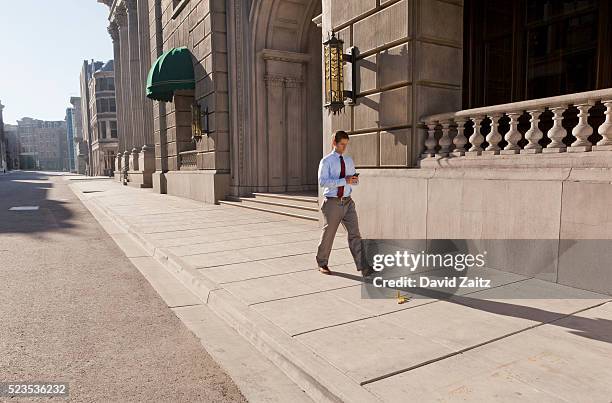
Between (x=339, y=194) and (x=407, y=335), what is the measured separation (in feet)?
7.47

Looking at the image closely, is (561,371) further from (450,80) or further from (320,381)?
(450,80)

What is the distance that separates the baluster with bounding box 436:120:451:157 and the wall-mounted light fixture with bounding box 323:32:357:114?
2051mm

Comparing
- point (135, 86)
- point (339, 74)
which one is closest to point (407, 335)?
point (339, 74)

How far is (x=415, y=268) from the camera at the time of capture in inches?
235

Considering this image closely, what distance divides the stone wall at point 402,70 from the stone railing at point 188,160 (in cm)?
1058

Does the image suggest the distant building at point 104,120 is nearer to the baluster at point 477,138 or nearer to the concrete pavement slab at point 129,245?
the concrete pavement slab at point 129,245

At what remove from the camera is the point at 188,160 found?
18.0 metres

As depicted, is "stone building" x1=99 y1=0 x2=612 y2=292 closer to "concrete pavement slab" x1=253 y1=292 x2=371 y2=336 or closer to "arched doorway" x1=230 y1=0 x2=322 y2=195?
"arched doorway" x1=230 y1=0 x2=322 y2=195

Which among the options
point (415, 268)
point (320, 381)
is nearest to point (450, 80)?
point (415, 268)

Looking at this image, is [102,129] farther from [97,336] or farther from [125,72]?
[97,336]

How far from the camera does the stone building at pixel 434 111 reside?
5.17m

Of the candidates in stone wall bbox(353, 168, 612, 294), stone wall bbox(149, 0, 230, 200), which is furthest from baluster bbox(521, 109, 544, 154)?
stone wall bbox(149, 0, 230, 200)

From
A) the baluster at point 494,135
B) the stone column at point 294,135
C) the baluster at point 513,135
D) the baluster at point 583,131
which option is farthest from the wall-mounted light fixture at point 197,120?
the baluster at point 583,131

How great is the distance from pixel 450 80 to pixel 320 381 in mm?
6250
